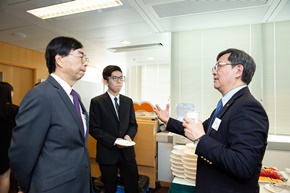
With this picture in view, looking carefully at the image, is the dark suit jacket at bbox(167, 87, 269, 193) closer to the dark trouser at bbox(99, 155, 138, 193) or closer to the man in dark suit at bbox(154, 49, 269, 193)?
the man in dark suit at bbox(154, 49, 269, 193)

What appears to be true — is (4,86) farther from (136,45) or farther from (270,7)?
(270,7)

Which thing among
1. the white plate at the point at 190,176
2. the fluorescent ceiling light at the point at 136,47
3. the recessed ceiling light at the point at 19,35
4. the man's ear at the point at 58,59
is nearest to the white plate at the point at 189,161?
the white plate at the point at 190,176

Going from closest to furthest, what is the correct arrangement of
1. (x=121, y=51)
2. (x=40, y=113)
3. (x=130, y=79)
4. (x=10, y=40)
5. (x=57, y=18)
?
(x=40, y=113) < (x=57, y=18) < (x=10, y=40) < (x=121, y=51) < (x=130, y=79)

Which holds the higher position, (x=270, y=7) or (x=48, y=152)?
(x=270, y=7)

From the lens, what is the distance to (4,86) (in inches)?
82.0

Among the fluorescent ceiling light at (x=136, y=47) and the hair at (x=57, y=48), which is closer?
the hair at (x=57, y=48)

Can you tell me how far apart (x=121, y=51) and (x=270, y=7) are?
2.82 meters

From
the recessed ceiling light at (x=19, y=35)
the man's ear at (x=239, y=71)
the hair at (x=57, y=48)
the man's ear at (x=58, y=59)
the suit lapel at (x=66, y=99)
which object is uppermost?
the recessed ceiling light at (x=19, y=35)

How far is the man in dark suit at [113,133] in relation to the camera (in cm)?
191

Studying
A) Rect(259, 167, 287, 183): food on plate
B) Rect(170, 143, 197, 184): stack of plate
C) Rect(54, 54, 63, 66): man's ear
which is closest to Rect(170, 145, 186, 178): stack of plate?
Rect(170, 143, 197, 184): stack of plate

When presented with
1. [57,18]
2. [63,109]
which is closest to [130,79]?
[57,18]

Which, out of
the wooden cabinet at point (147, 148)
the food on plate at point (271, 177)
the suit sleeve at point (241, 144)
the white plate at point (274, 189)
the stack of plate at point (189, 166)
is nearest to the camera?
the suit sleeve at point (241, 144)

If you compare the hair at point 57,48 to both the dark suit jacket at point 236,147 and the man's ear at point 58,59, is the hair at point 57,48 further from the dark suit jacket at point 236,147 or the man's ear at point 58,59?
the dark suit jacket at point 236,147

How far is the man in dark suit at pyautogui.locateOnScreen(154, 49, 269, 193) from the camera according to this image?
0.86 metres
